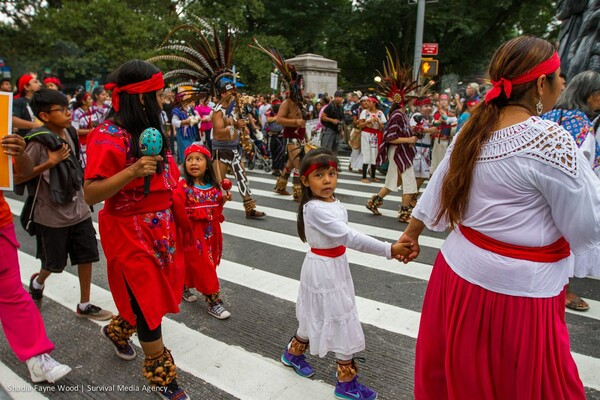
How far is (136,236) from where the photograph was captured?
2697 millimetres

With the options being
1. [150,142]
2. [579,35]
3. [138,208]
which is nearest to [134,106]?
[150,142]

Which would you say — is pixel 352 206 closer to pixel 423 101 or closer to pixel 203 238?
pixel 423 101

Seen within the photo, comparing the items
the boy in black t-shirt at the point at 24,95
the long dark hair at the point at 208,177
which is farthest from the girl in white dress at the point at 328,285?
the boy in black t-shirt at the point at 24,95

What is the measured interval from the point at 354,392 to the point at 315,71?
16.2m

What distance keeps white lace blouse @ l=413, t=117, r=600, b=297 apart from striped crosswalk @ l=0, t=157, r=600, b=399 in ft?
4.82

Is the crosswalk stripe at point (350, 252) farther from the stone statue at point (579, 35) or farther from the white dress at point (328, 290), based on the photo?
the stone statue at point (579, 35)

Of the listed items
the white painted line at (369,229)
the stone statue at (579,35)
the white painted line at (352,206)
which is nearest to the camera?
the white painted line at (369,229)

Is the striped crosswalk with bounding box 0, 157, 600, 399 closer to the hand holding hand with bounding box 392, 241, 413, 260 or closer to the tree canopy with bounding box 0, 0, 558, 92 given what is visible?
the hand holding hand with bounding box 392, 241, 413, 260

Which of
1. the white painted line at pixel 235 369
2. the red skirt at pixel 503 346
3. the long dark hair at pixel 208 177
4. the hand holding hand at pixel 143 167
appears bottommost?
the white painted line at pixel 235 369

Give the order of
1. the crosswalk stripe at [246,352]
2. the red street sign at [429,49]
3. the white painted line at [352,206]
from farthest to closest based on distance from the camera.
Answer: the red street sign at [429,49]
the white painted line at [352,206]
the crosswalk stripe at [246,352]

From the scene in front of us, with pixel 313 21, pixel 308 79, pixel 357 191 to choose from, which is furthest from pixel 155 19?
pixel 357 191

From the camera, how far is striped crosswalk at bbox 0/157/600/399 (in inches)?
123

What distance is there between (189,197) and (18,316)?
159 centimetres

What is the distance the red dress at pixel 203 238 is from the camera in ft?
13.1
